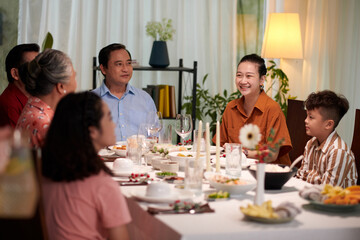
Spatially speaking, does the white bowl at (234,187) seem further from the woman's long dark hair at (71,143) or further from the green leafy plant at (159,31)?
the green leafy plant at (159,31)

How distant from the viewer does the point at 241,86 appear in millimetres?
3684

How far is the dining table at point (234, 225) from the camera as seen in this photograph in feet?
5.72

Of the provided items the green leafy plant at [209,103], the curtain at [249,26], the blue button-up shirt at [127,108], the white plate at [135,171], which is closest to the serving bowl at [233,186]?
the white plate at [135,171]

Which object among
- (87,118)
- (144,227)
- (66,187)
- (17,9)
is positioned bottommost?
(144,227)

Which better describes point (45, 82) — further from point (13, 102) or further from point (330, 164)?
point (330, 164)

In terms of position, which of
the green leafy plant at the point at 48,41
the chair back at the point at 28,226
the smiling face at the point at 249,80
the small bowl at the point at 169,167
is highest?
the green leafy plant at the point at 48,41

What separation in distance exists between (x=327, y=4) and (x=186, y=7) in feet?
4.48

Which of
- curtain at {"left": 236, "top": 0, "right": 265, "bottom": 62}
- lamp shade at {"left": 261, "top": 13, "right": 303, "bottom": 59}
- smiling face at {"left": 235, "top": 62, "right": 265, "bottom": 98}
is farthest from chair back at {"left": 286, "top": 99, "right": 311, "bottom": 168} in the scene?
curtain at {"left": 236, "top": 0, "right": 265, "bottom": 62}

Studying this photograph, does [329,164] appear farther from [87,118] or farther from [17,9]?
[17,9]

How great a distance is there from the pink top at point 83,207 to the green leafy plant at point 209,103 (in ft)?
12.0

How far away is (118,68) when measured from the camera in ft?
13.6

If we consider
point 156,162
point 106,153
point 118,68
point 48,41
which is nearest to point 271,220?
point 156,162

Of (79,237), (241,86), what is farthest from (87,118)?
(241,86)

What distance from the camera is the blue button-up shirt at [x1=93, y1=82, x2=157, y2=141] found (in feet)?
13.5
